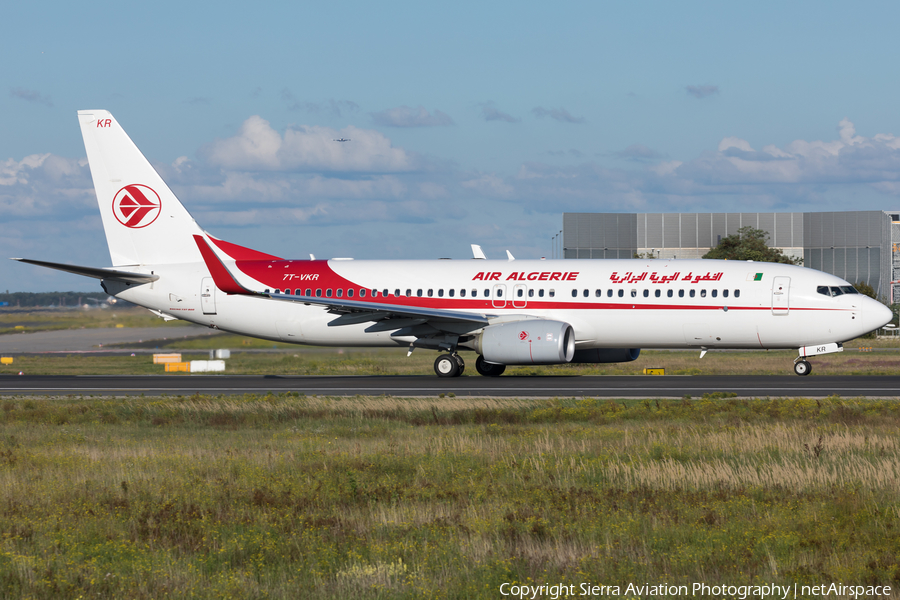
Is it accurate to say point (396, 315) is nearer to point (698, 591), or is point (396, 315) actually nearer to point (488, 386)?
point (488, 386)

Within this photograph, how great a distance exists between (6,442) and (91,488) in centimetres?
601

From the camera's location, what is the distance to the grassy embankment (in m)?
8.21

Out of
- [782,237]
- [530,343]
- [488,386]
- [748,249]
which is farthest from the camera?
[782,237]

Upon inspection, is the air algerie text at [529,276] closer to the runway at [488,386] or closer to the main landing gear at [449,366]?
the main landing gear at [449,366]

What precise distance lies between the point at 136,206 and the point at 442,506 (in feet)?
98.3

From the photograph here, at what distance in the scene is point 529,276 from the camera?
33.1 meters

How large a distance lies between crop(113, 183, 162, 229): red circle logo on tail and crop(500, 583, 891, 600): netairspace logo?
107 ft

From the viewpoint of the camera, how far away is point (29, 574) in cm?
819

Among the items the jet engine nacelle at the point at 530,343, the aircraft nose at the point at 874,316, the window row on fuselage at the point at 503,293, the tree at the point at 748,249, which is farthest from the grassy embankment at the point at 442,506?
the tree at the point at 748,249

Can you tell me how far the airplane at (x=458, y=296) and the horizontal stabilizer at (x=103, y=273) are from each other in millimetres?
76

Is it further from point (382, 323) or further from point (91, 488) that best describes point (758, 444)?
point (382, 323)

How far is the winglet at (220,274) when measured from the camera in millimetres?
33062

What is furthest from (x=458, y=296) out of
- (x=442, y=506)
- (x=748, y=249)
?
(x=748, y=249)

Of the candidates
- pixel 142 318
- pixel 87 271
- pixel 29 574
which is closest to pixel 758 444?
pixel 29 574
